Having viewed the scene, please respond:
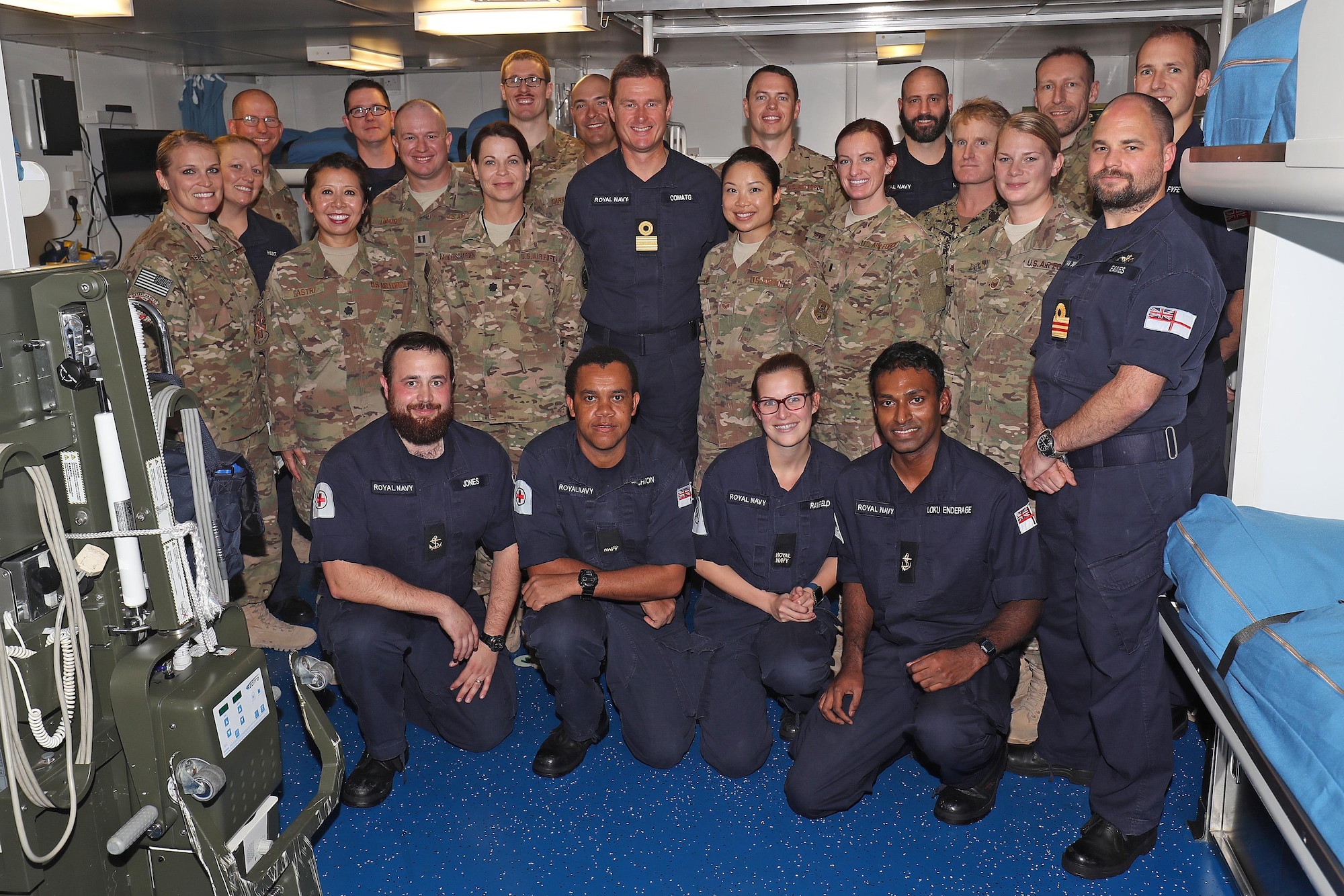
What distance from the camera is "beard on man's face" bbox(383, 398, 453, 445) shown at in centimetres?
356

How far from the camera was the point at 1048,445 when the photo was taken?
2.93 metres

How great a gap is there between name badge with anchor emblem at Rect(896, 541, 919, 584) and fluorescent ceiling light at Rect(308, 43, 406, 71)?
5.83 meters

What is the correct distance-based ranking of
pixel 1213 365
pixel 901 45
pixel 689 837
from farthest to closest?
1. pixel 901 45
2. pixel 1213 365
3. pixel 689 837

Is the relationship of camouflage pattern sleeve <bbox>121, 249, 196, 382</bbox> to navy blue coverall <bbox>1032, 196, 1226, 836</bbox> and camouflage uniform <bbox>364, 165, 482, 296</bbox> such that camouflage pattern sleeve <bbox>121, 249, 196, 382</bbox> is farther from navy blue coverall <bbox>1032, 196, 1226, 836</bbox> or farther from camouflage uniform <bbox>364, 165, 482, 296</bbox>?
navy blue coverall <bbox>1032, 196, 1226, 836</bbox>

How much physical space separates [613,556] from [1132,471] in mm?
1766

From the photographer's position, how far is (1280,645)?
200 centimetres

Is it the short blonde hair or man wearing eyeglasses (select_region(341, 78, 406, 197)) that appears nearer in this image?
the short blonde hair

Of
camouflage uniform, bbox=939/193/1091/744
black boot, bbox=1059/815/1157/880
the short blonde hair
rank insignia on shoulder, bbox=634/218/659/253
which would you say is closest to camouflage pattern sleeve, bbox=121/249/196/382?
rank insignia on shoulder, bbox=634/218/659/253

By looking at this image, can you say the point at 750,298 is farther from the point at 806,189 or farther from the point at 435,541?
the point at 435,541

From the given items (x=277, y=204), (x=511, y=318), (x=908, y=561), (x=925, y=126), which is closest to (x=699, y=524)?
(x=908, y=561)

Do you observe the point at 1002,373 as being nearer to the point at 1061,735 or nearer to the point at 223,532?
the point at 1061,735

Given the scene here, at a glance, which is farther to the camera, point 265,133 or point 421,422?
point 265,133

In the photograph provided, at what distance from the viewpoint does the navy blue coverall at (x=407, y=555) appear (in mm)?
3395

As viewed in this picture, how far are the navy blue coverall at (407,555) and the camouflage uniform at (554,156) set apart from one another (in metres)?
1.87
